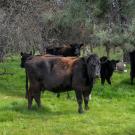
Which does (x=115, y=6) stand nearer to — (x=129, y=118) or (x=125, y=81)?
(x=125, y=81)

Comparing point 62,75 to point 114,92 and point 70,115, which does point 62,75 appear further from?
point 114,92

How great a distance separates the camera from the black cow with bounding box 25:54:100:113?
12469 mm

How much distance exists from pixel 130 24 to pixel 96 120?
8.90 meters

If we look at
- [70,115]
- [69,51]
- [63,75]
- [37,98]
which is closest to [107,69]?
[69,51]

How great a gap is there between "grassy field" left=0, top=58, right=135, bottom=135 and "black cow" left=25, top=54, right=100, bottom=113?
0.54 m

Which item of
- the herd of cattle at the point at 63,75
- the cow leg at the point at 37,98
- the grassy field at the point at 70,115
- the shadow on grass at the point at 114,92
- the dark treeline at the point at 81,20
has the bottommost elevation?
the shadow on grass at the point at 114,92

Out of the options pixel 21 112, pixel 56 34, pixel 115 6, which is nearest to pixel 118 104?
pixel 21 112

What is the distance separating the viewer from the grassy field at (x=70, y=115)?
33.9 ft

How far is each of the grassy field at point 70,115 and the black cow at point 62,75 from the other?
545 millimetres

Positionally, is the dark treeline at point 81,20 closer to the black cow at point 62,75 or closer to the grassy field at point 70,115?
the grassy field at point 70,115

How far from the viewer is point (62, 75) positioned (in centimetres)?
1266

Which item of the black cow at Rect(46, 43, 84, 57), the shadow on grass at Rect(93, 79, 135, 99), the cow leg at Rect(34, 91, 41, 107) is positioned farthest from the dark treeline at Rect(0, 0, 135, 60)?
the cow leg at Rect(34, 91, 41, 107)

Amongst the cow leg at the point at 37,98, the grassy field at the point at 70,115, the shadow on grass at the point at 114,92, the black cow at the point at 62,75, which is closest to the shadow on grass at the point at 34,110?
the grassy field at the point at 70,115

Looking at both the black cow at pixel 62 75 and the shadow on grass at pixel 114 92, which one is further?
the shadow on grass at pixel 114 92
